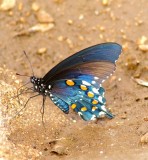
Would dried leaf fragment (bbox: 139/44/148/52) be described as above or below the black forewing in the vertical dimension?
above

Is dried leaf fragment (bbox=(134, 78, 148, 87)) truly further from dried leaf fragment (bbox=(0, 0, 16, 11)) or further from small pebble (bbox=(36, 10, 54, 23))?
dried leaf fragment (bbox=(0, 0, 16, 11))

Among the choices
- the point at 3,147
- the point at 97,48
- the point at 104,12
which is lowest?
the point at 3,147

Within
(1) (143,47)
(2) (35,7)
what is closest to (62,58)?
(2) (35,7)

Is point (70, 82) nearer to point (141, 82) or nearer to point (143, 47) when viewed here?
point (141, 82)

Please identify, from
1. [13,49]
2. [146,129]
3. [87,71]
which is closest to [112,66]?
[87,71]

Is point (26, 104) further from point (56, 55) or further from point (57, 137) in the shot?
point (56, 55)

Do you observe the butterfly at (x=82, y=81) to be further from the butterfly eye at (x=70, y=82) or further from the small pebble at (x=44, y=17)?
the small pebble at (x=44, y=17)

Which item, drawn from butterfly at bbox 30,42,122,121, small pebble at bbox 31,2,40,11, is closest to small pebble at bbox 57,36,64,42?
small pebble at bbox 31,2,40,11
